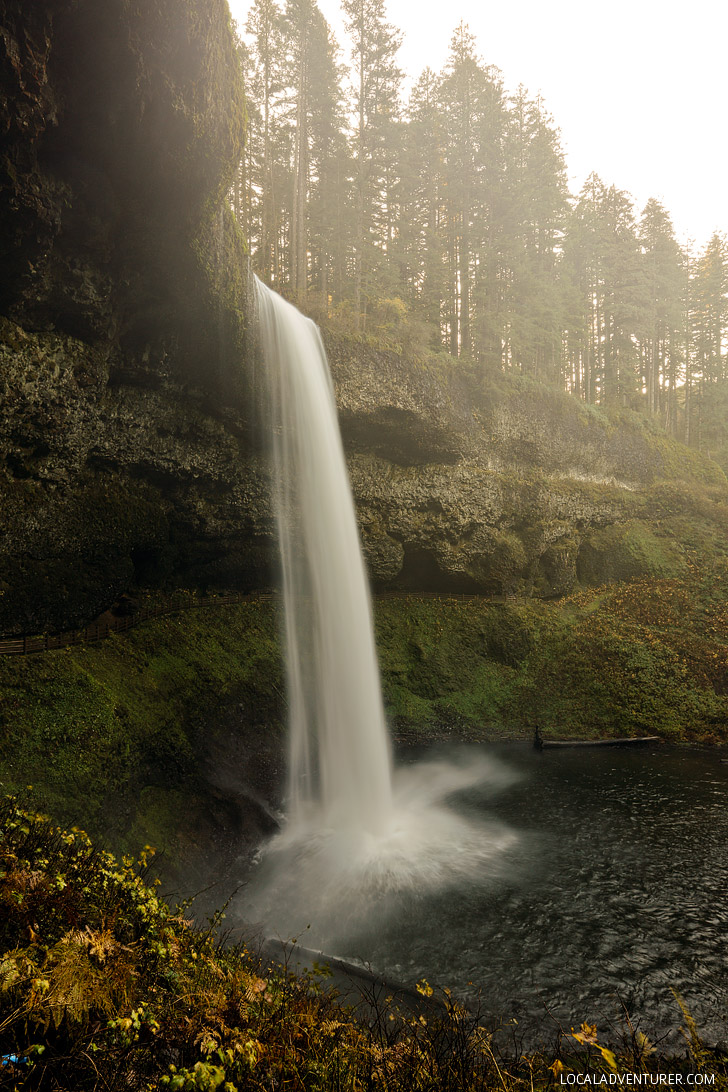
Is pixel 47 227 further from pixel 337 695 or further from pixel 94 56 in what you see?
pixel 337 695

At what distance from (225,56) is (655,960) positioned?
1761cm

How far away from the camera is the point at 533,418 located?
2356 centimetres

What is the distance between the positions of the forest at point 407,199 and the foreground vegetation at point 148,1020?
17.7m

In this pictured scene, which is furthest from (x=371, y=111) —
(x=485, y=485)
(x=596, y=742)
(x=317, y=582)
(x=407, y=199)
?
(x=596, y=742)

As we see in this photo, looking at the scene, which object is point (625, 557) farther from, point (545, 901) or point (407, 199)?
point (407, 199)

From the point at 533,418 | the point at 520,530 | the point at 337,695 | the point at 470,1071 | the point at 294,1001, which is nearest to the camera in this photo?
the point at 470,1071

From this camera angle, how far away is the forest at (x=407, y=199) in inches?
849

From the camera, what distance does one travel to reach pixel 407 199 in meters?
24.8

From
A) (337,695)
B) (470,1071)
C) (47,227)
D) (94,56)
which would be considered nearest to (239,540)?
(337,695)

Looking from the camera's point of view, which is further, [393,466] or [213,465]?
[393,466]

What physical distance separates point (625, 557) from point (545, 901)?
1769 cm

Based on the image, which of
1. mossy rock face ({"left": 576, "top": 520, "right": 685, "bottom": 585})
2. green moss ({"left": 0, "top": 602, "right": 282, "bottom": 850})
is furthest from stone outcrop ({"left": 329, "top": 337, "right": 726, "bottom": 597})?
green moss ({"left": 0, "top": 602, "right": 282, "bottom": 850})

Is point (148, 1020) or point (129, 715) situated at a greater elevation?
point (148, 1020)

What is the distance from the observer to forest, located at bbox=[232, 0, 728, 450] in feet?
70.7
